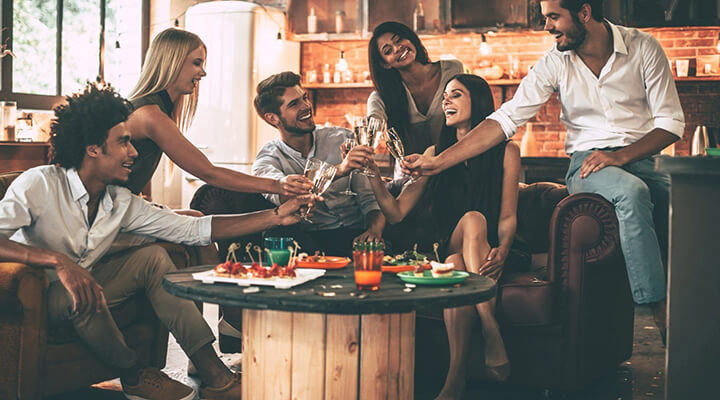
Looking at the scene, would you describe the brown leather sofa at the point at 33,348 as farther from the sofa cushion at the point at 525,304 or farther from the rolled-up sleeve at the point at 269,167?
the sofa cushion at the point at 525,304

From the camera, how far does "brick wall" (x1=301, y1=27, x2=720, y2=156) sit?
21.6 ft

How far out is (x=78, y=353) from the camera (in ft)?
8.56

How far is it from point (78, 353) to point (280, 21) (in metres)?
4.89

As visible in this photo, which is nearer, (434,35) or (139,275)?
(139,275)

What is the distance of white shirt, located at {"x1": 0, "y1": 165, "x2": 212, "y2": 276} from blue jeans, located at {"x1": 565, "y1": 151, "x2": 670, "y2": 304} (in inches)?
58.2

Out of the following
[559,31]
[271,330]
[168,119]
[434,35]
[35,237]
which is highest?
[434,35]

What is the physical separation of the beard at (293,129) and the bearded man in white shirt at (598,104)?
23.4 inches

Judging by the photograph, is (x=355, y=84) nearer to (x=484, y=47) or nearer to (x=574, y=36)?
(x=484, y=47)

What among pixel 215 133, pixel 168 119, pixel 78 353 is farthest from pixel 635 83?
pixel 215 133

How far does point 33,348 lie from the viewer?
94.9 inches

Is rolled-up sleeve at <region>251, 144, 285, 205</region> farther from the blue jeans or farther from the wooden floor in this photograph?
the blue jeans

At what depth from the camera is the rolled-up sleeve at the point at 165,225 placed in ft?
9.53

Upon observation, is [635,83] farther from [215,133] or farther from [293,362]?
[215,133]

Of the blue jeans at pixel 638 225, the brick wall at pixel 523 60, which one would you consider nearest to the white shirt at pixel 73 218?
the blue jeans at pixel 638 225
